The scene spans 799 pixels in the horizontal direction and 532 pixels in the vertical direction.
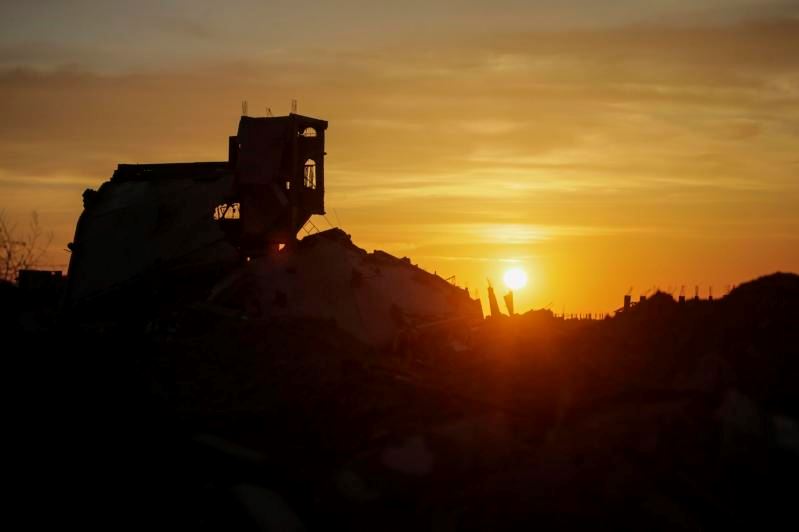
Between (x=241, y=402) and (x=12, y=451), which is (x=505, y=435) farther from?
(x=12, y=451)

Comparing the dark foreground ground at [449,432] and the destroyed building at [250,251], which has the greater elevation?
the destroyed building at [250,251]

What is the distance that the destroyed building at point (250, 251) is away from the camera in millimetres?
23969

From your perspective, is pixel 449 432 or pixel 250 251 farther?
→ pixel 250 251

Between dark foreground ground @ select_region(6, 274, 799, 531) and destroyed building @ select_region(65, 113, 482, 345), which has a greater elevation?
destroyed building @ select_region(65, 113, 482, 345)

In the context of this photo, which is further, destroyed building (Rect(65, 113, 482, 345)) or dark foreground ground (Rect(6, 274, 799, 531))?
destroyed building (Rect(65, 113, 482, 345))

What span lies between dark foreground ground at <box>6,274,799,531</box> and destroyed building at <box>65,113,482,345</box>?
20.9ft

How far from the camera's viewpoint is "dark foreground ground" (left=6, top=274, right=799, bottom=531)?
11.0m

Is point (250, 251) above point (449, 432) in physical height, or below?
above

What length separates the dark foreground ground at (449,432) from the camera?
1095cm

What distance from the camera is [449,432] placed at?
12.0m

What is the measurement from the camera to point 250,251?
33.9 meters

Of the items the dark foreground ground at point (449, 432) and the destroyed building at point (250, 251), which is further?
the destroyed building at point (250, 251)

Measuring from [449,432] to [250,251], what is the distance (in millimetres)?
22792

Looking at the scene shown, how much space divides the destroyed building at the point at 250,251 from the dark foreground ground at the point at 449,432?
250 inches
